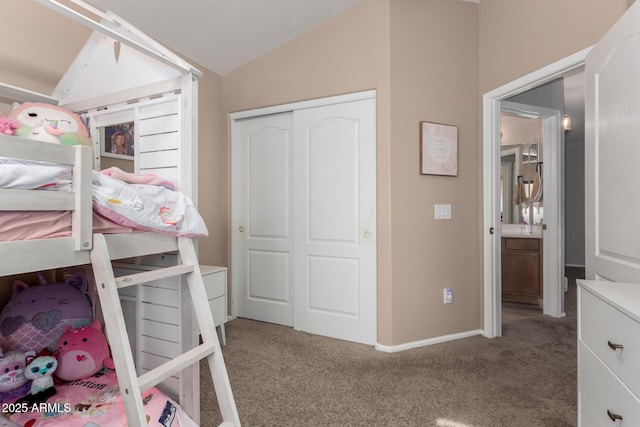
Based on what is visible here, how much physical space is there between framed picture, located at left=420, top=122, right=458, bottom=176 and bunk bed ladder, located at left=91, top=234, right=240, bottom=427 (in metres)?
1.90

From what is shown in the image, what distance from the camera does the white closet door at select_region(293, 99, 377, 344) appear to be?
273 cm

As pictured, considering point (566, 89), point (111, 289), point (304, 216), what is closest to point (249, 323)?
point (304, 216)

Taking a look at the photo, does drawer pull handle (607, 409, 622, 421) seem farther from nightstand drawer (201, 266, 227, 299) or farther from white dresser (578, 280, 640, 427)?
nightstand drawer (201, 266, 227, 299)

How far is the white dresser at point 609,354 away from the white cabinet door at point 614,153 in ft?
0.79

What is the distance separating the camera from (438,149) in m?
2.73

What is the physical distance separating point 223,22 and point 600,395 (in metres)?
3.05

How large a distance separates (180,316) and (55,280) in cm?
105

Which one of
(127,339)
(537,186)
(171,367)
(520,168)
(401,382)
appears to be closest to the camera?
(127,339)

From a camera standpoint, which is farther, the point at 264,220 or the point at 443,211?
the point at 264,220

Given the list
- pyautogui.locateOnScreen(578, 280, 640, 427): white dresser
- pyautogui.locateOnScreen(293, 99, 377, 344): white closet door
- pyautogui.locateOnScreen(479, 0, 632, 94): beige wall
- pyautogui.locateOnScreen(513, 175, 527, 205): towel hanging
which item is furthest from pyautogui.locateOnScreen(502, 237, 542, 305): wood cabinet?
pyautogui.locateOnScreen(578, 280, 640, 427): white dresser

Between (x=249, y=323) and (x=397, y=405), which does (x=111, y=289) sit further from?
(x=249, y=323)

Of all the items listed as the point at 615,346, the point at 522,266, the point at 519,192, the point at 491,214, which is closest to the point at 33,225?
the point at 615,346

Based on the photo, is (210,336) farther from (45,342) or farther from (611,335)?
(611,335)

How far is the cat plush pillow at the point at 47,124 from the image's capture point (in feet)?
5.26
